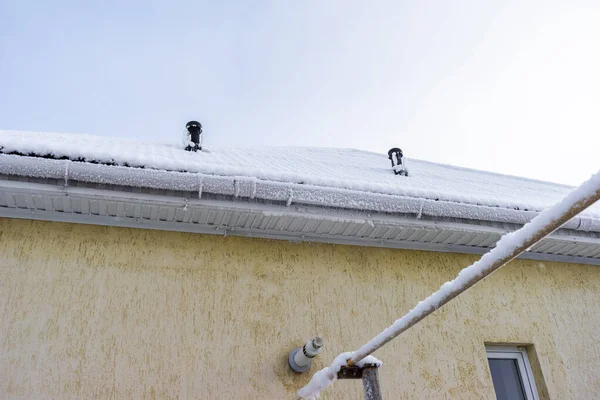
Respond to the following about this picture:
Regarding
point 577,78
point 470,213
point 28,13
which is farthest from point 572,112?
point 28,13

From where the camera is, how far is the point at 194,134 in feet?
15.9

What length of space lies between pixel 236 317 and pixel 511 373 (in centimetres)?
204

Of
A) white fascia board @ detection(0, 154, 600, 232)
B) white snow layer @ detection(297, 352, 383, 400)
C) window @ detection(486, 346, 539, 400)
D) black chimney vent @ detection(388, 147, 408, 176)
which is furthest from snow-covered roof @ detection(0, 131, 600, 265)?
black chimney vent @ detection(388, 147, 408, 176)

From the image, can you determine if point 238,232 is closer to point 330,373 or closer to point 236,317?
point 236,317

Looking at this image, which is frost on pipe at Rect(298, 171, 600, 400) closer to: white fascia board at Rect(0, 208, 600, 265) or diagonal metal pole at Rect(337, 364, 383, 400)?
diagonal metal pole at Rect(337, 364, 383, 400)

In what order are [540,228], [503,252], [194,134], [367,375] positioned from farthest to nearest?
[194,134], [367,375], [503,252], [540,228]

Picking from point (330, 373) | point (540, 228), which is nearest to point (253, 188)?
point (330, 373)

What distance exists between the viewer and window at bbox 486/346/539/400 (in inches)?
138

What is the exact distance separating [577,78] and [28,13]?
13687mm

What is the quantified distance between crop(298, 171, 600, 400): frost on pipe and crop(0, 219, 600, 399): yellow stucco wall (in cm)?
82

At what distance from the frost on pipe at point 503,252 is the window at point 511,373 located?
181cm

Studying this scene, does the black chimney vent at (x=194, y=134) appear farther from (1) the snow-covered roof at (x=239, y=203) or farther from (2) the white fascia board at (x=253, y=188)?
(2) the white fascia board at (x=253, y=188)

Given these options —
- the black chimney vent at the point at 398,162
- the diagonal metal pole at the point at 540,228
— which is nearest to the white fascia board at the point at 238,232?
the diagonal metal pole at the point at 540,228

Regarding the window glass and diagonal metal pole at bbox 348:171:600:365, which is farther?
the window glass
